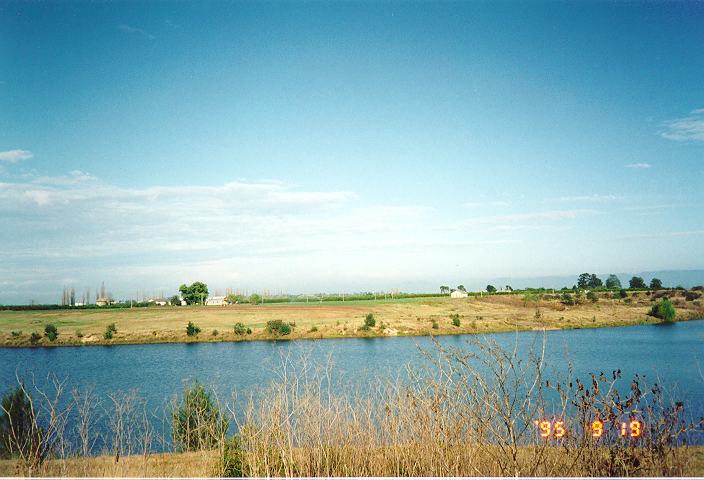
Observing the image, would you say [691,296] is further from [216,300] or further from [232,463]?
[232,463]

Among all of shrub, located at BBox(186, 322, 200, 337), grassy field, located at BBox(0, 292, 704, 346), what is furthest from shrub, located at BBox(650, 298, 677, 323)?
shrub, located at BBox(186, 322, 200, 337)

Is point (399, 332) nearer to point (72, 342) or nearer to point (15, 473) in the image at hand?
point (72, 342)

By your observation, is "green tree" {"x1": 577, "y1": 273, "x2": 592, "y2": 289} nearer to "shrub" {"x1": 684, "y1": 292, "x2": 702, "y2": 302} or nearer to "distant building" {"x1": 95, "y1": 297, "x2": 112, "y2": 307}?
"shrub" {"x1": 684, "y1": 292, "x2": 702, "y2": 302}

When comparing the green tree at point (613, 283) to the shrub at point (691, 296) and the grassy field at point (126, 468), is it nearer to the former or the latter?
the shrub at point (691, 296)

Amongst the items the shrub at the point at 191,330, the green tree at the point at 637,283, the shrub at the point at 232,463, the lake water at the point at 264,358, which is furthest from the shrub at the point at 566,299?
the shrub at the point at 232,463

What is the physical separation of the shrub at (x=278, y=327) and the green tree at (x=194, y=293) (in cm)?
3278

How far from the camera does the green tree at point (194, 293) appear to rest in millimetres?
82562

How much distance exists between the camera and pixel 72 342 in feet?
165

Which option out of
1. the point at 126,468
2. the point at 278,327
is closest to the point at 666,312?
the point at 278,327

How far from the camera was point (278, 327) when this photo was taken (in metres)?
53.6

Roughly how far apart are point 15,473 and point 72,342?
4886 cm

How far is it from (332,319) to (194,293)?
34.2 metres

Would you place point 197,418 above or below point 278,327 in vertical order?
above

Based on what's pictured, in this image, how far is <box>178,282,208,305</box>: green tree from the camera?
82.6 metres
